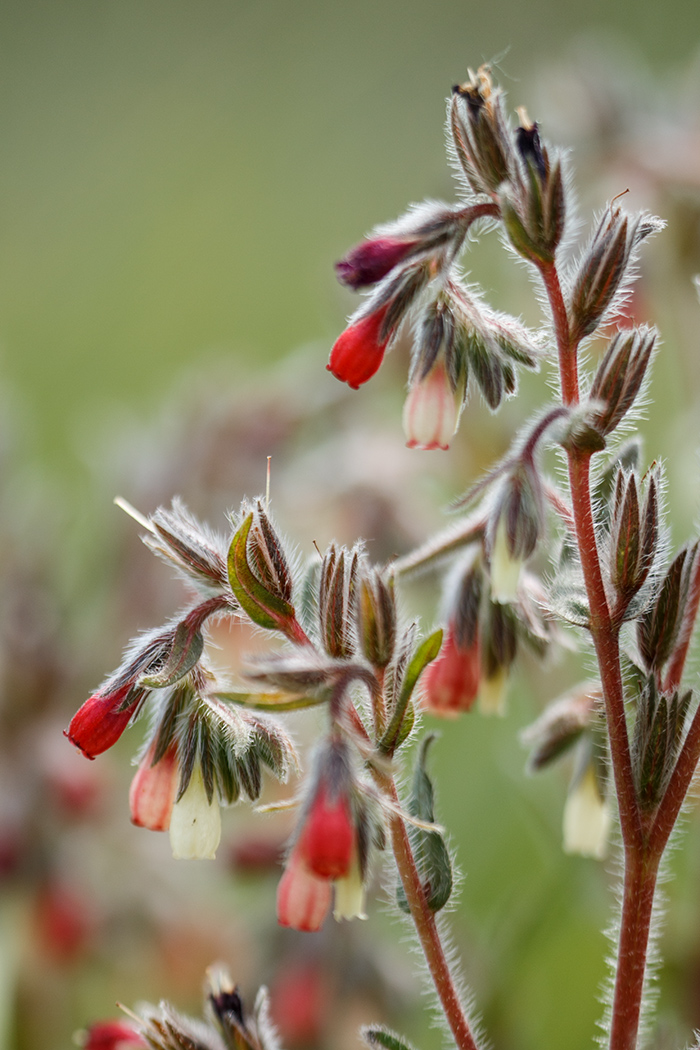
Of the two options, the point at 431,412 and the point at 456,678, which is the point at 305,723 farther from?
the point at 431,412

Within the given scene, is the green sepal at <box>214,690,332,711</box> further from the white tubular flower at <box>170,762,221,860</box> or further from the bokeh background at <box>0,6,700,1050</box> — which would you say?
the bokeh background at <box>0,6,700,1050</box>

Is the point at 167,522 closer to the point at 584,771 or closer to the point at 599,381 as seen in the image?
the point at 599,381

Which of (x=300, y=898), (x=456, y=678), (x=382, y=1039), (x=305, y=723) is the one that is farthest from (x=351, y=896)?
(x=305, y=723)

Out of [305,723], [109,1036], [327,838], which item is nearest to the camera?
[327,838]

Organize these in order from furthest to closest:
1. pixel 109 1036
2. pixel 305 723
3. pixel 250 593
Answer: pixel 305 723 < pixel 109 1036 < pixel 250 593

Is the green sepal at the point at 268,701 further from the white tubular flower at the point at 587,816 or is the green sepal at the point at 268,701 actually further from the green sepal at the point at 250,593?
the white tubular flower at the point at 587,816

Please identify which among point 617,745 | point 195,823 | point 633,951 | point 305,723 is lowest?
point 633,951
